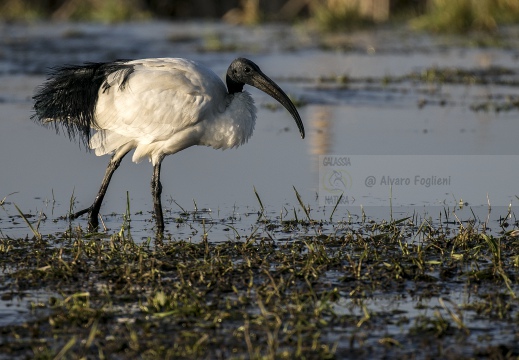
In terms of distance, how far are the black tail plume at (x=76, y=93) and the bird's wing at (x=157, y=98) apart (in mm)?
53

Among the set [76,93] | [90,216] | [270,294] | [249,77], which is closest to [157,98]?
[76,93]

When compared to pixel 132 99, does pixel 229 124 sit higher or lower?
lower

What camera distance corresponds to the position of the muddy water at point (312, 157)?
7.72 meters

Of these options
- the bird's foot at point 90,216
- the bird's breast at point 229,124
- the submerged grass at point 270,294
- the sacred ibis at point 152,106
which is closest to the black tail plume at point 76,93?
the sacred ibis at point 152,106

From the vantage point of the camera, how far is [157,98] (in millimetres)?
7109

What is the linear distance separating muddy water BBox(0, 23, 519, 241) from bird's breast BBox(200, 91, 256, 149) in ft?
1.75

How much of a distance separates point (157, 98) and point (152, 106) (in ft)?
0.21

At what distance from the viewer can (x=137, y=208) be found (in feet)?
25.4

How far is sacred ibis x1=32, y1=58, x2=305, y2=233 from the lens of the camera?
711 centimetres

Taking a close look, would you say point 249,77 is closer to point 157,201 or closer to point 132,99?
point 132,99

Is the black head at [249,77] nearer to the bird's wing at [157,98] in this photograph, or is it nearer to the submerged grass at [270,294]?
the bird's wing at [157,98]

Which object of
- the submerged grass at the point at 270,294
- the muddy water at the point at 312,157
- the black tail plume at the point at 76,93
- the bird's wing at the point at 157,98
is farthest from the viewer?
the muddy water at the point at 312,157

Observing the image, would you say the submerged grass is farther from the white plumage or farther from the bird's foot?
the white plumage

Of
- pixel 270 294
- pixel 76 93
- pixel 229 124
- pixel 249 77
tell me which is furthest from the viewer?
pixel 249 77
